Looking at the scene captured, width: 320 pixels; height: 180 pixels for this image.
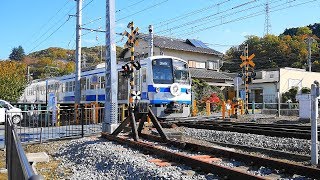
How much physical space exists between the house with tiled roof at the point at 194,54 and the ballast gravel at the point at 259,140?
21.1 m

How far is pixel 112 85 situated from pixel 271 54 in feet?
151

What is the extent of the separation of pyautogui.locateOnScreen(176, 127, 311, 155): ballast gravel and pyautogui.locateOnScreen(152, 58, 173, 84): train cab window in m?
4.90

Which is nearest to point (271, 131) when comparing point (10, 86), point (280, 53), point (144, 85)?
point (144, 85)

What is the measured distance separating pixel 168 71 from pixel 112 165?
447 inches

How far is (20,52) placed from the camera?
10731cm

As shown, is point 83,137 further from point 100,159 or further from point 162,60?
point 162,60

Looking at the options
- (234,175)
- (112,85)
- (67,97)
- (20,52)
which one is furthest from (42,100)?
(20,52)

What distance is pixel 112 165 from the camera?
7.14 meters

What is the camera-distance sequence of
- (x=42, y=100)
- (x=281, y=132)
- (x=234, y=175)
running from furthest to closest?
1. (x=42, y=100)
2. (x=281, y=132)
3. (x=234, y=175)

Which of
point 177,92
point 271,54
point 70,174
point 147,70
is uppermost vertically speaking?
point 271,54

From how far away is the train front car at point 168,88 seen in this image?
1727 centimetres

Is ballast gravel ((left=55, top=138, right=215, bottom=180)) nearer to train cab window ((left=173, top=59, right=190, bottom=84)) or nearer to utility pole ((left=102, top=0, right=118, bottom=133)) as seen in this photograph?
utility pole ((left=102, top=0, right=118, bottom=133))

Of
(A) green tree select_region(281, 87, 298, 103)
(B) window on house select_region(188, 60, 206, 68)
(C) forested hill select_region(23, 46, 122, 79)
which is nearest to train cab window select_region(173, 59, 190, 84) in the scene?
(B) window on house select_region(188, 60, 206, 68)

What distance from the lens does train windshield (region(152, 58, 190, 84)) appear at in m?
17.7
